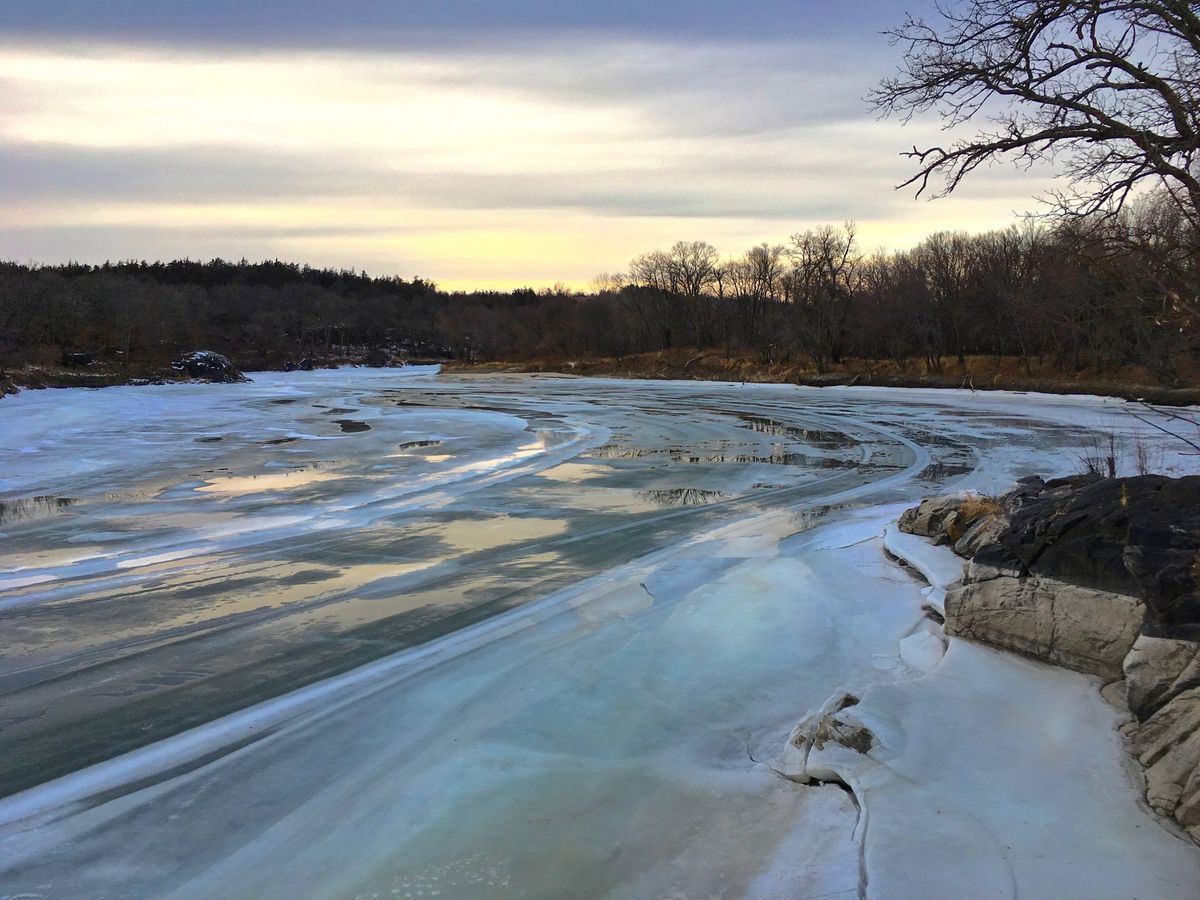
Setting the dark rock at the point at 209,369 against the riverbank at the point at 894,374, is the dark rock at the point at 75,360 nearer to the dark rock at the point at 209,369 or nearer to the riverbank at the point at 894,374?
the dark rock at the point at 209,369

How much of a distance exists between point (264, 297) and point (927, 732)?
153 meters

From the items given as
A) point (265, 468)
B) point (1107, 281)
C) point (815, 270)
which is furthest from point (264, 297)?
point (1107, 281)

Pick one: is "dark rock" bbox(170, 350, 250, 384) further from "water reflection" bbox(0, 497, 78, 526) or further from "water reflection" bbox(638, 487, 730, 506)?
"water reflection" bbox(638, 487, 730, 506)

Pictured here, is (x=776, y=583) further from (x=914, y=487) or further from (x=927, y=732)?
(x=914, y=487)

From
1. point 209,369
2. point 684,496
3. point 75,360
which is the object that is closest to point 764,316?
point 209,369

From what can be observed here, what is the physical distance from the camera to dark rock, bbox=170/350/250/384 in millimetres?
59844

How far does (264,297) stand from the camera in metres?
140

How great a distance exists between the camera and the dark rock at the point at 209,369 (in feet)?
196

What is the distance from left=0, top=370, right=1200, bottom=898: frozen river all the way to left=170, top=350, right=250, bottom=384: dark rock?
5298 cm

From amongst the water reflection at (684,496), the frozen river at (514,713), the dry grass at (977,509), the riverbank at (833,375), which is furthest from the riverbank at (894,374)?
the frozen river at (514,713)

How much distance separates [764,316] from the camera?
83.9m

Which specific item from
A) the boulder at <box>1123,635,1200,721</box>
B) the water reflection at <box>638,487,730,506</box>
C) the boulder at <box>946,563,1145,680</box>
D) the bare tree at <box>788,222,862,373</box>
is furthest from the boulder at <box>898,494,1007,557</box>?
the bare tree at <box>788,222,862,373</box>

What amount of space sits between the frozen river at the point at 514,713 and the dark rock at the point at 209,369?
52975 mm

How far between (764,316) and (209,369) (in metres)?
55.1
